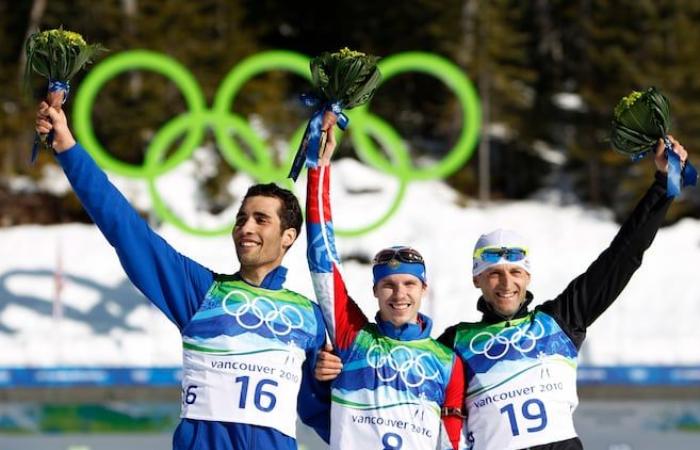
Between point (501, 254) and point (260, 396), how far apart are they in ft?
3.24

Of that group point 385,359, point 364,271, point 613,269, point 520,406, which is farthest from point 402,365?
point 364,271

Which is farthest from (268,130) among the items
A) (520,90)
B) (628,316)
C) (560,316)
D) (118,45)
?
(560,316)

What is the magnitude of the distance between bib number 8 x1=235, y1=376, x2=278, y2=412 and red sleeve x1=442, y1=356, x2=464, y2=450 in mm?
631

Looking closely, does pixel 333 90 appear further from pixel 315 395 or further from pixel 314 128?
pixel 315 395

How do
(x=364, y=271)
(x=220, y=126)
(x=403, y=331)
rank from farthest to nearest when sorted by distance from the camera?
(x=364, y=271) < (x=220, y=126) < (x=403, y=331)

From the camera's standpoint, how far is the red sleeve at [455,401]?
398 cm

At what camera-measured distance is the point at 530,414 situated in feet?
13.1

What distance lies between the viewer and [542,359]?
405 cm

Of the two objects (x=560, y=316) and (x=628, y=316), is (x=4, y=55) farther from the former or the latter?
(x=560, y=316)

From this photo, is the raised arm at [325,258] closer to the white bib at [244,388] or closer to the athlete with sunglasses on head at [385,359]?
the athlete with sunglasses on head at [385,359]

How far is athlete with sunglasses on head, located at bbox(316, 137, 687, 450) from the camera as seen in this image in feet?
13.1

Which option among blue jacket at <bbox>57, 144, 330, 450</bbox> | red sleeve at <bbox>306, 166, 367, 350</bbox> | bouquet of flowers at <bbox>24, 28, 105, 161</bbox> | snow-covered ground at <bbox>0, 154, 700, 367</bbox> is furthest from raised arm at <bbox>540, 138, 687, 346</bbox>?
snow-covered ground at <bbox>0, 154, 700, 367</bbox>

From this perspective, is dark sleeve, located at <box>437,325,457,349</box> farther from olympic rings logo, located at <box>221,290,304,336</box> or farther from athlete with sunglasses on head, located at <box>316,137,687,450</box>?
olympic rings logo, located at <box>221,290,304,336</box>

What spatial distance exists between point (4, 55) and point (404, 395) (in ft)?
74.4
